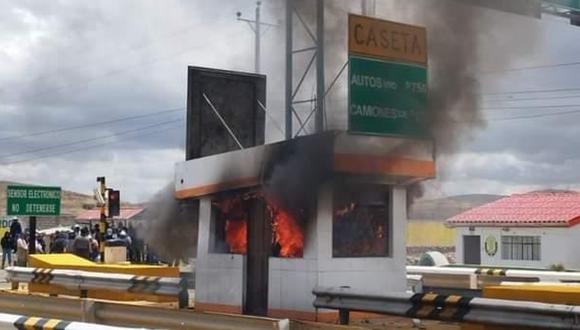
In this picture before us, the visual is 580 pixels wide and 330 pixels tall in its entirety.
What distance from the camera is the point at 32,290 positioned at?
43.3 feet

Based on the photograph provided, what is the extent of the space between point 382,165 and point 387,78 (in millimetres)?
1145

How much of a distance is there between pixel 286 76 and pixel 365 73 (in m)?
1.58

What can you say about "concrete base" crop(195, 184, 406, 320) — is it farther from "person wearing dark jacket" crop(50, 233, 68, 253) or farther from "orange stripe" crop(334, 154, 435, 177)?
"person wearing dark jacket" crop(50, 233, 68, 253)

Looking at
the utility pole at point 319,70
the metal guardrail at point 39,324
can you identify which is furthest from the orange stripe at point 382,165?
the metal guardrail at point 39,324

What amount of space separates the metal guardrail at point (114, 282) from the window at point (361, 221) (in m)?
2.19

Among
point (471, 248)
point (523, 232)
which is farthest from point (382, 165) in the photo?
point (471, 248)

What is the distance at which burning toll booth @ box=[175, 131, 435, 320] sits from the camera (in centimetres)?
947

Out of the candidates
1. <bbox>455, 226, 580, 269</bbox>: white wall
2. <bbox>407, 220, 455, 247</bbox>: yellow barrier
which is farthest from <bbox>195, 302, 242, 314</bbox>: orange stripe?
<bbox>407, 220, 455, 247</bbox>: yellow barrier

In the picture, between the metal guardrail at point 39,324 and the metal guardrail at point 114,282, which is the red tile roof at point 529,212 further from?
the metal guardrail at point 39,324

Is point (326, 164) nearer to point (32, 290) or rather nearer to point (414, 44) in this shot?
point (414, 44)

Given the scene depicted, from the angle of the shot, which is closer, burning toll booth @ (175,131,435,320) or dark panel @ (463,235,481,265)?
burning toll booth @ (175,131,435,320)

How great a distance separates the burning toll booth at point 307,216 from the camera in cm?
947

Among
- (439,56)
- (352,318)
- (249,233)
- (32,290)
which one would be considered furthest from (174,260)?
(439,56)

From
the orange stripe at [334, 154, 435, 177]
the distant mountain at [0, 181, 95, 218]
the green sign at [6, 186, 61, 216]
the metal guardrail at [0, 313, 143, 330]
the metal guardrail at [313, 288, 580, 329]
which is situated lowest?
the metal guardrail at [0, 313, 143, 330]
